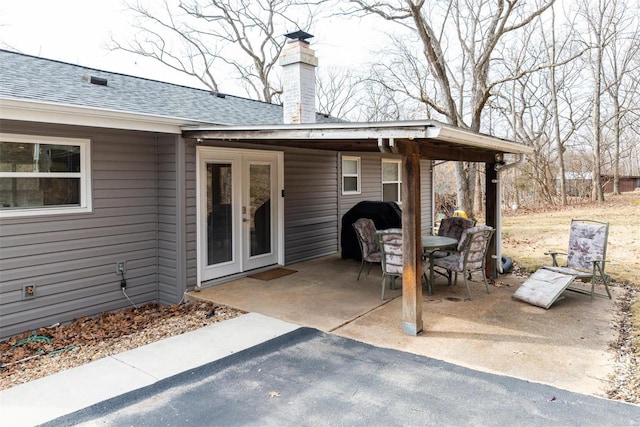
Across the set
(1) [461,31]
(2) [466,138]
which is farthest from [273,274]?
(1) [461,31]

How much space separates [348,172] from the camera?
30.4 feet

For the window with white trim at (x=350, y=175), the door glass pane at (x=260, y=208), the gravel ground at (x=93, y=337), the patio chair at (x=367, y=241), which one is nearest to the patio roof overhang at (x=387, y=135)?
the door glass pane at (x=260, y=208)

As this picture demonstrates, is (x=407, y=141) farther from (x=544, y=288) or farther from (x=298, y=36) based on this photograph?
(x=298, y=36)

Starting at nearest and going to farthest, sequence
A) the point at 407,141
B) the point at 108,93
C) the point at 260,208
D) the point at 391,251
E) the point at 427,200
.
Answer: the point at 407,141 < the point at 391,251 < the point at 108,93 < the point at 260,208 < the point at 427,200

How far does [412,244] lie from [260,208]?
3329 millimetres

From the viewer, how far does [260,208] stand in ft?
22.7

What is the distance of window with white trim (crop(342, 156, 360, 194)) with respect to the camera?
9133mm

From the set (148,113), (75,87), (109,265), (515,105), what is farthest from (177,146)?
(515,105)

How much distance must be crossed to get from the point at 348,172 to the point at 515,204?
1260cm

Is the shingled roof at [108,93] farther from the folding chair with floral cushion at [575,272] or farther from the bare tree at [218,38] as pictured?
the bare tree at [218,38]

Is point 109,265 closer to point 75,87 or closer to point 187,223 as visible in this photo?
point 187,223

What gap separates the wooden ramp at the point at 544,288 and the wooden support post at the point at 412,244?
1.75 m

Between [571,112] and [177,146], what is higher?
[571,112]

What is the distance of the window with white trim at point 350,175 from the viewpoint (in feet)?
30.0
